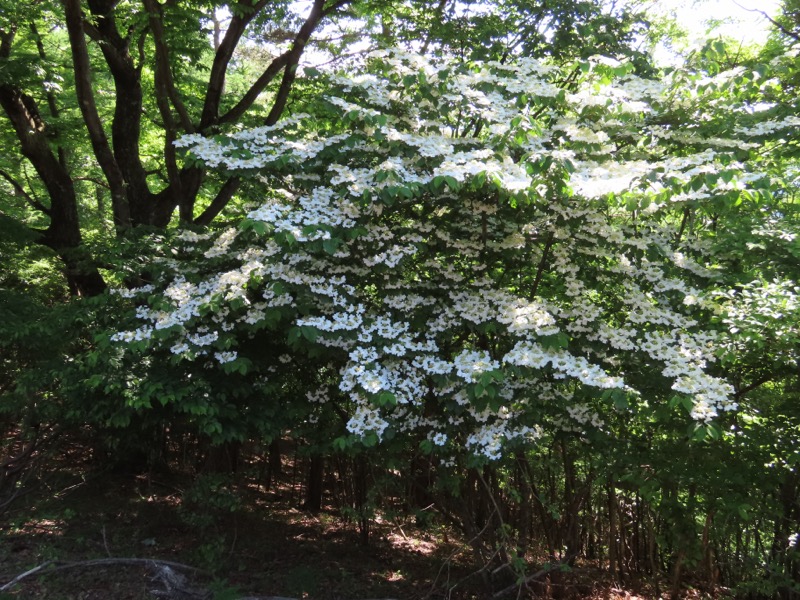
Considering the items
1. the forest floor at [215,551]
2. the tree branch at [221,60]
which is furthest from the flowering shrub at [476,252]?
the tree branch at [221,60]

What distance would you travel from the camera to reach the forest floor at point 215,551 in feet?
14.3

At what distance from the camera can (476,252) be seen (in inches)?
152

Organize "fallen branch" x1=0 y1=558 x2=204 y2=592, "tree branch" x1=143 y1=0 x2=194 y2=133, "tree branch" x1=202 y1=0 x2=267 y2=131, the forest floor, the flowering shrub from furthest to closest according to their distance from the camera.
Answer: "tree branch" x1=202 y1=0 x2=267 y2=131
"tree branch" x1=143 y1=0 x2=194 y2=133
the forest floor
"fallen branch" x1=0 y1=558 x2=204 y2=592
the flowering shrub

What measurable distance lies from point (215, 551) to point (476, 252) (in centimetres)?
307

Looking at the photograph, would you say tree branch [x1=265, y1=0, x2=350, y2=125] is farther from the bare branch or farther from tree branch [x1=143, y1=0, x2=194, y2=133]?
the bare branch

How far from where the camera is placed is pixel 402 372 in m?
3.53

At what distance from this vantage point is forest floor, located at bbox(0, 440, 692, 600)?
4371 mm

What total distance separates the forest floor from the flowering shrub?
1.59 m

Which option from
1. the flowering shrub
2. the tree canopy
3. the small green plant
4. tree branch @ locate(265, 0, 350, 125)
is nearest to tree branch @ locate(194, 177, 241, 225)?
tree branch @ locate(265, 0, 350, 125)

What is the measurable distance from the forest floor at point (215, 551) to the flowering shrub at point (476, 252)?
5.21 feet

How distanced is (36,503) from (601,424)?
16.3 feet

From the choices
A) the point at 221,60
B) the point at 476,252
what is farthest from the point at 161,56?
the point at 476,252

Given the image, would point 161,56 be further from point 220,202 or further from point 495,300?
point 495,300

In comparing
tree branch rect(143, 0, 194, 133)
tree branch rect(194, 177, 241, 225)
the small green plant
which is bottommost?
the small green plant
